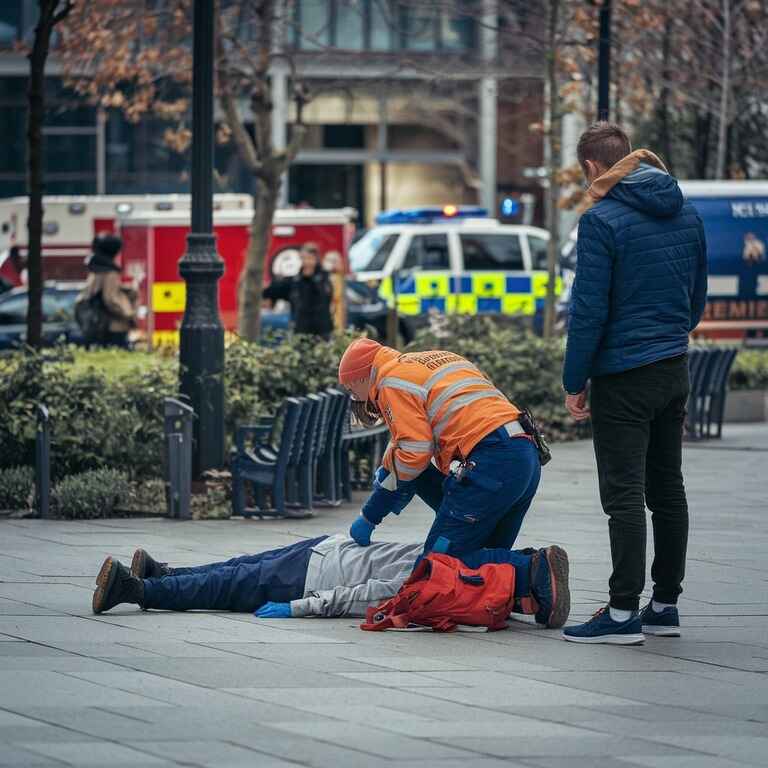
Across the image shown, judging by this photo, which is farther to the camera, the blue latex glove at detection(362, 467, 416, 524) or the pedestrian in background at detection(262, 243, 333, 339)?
the pedestrian in background at detection(262, 243, 333, 339)

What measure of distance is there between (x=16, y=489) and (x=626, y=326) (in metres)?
4.93

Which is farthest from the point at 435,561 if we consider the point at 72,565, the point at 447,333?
the point at 447,333

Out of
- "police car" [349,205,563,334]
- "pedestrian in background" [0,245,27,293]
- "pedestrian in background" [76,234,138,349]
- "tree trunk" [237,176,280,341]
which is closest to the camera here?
"pedestrian in background" [76,234,138,349]

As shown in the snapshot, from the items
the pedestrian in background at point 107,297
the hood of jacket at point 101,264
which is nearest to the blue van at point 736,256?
the pedestrian in background at point 107,297

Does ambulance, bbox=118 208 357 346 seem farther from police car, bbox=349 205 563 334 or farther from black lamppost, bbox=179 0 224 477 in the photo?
black lamppost, bbox=179 0 224 477

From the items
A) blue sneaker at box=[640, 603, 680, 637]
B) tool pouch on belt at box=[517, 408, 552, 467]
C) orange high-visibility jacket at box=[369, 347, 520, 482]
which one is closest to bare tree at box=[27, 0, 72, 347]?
orange high-visibility jacket at box=[369, 347, 520, 482]

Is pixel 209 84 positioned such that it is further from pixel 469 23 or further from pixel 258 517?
pixel 469 23

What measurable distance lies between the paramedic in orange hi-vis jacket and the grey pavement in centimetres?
44

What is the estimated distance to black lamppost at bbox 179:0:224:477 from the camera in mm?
10641

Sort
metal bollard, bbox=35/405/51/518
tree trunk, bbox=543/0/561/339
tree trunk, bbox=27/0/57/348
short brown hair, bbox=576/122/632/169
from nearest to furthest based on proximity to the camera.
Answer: short brown hair, bbox=576/122/632/169 → metal bollard, bbox=35/405/51/518 → tree trunk, bbox=27/0/57/348 → tree trunk, bbox=543/0/561/339

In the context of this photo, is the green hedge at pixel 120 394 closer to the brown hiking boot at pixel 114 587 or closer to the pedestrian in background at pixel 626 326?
the brown hiking boot at pixel 114 587

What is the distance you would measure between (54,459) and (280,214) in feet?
41.6

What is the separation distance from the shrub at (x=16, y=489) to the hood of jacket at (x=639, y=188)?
4.87m

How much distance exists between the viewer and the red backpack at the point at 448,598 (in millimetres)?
6645
